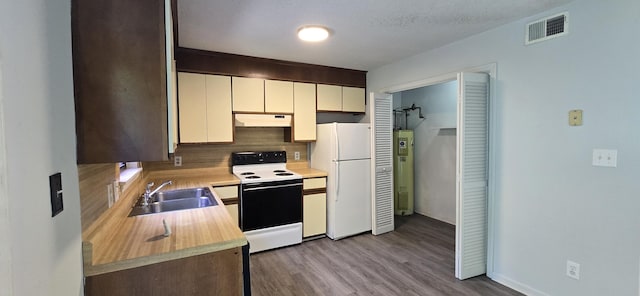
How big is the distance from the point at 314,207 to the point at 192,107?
1848mm

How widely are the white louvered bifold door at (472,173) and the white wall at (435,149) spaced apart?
159 cm

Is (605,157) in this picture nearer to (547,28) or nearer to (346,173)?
(547,28)

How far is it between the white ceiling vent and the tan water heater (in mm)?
2464

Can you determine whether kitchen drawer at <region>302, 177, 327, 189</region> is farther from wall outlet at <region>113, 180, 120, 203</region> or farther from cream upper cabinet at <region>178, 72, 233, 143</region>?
wall outlet at <region>113, 180, 120, 203</region>

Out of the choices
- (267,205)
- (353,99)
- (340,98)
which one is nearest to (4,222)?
(267,205)

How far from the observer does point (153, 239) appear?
1554 mm

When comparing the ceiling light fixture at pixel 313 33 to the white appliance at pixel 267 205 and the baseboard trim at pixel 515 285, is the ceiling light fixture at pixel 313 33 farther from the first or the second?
the baseboard trim at pixel 515 285

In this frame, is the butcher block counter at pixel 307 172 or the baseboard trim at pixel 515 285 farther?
the butcher block counter at pixel 307 172

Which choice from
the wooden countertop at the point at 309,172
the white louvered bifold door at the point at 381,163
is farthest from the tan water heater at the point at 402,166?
the wooden countertop at the point at 309,172

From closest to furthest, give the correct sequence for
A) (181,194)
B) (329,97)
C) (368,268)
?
(181,194) < (368,268) < (329,97)

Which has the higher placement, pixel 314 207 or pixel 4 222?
pixel 4 222

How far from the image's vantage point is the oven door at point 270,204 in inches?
126

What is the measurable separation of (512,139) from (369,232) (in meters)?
2.14

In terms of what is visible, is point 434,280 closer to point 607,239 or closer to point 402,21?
point 607,239
